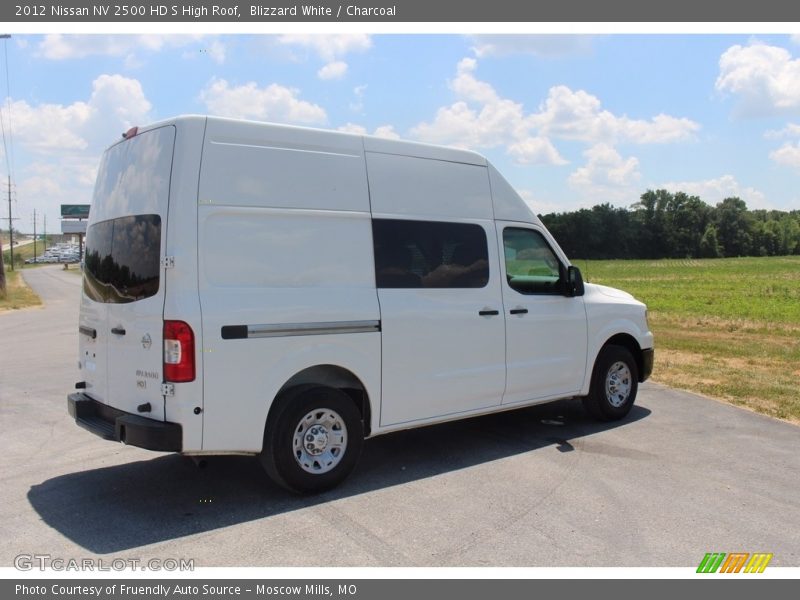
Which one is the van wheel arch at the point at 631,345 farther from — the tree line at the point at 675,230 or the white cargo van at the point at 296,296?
the tree line at the point at 675,230

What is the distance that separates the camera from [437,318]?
606 cm

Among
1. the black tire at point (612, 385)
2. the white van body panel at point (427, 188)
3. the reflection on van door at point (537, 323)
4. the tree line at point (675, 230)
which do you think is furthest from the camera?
the tree line at point (675, 230)

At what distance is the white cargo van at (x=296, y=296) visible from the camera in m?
4.87

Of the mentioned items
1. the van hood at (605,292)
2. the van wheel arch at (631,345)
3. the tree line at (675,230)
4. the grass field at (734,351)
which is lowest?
the grass field at (734,351)

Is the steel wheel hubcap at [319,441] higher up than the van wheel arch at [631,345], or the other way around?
the van wheel arch at [631,345]

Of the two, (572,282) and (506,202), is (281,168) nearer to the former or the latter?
(506,202)

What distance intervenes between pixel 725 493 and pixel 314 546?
3.19 meters

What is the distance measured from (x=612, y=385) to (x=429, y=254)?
9.57 ft

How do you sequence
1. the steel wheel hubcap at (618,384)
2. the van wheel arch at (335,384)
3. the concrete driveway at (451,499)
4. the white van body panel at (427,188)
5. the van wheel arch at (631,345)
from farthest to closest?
the van wheel arch at (631,345), the steel wheel hubcap at (618,384), the white van body panel at (427,188), the van wheel arch at (335,384), the concrete driveway at (451,499)

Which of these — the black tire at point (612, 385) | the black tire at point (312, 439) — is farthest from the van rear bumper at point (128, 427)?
the black tire at point (612, 385)

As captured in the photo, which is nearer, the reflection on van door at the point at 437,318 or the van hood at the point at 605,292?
the reflection on van door at the point at 437,318

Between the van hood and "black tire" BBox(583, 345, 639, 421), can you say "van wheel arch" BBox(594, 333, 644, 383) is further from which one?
the van hood

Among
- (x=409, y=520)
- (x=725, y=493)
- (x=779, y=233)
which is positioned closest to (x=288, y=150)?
(x=409, y=520)

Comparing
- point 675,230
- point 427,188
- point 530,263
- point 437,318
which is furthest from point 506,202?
point 675,230
